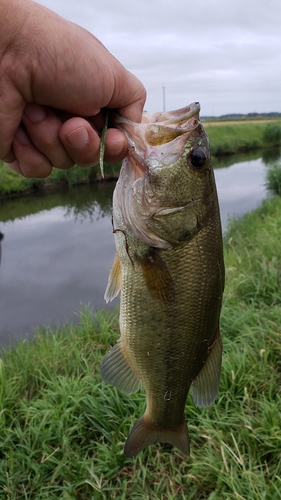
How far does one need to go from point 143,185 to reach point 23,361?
383 centimetres

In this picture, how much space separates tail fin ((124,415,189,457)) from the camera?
2234mm

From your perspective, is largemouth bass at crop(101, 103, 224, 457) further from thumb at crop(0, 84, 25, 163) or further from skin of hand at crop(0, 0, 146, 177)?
thumb at crop(0, 84, 25, 163)

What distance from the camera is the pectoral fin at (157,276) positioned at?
1918mm

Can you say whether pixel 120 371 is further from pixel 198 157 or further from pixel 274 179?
pixel 274 179

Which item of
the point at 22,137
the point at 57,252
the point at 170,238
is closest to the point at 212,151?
the point at 57,252

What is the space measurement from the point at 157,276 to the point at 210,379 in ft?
2.02

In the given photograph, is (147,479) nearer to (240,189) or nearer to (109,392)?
(109,392)

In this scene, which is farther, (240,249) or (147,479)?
(240,249)

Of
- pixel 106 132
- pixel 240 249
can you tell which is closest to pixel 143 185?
pixel 106 132

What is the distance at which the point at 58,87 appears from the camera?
6.02 ft

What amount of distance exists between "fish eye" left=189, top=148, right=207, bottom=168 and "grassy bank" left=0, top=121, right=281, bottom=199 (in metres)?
16.7

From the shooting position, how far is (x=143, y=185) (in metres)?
1.94

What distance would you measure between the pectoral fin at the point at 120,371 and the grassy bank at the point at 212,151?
16.6 meters

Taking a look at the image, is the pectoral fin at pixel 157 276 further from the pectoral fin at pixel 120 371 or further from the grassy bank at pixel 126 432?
the grassy bank at pixel 126 432
